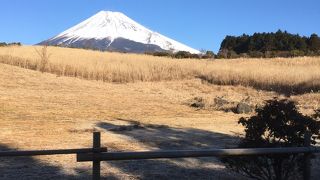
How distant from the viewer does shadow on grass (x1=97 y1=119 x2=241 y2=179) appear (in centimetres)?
1002

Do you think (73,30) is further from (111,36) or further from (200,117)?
(200,117)

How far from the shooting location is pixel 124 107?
77.9ft

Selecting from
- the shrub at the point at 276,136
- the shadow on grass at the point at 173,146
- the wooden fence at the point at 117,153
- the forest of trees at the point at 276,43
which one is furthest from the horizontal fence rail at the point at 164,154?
the forest of trees at the point at 276,43

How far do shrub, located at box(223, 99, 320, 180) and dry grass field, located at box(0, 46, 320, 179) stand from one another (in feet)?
5.44

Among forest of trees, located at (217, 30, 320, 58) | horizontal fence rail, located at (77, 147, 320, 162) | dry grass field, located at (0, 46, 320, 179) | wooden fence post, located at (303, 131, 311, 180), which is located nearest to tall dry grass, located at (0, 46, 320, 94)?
dry grass field, located at (0, 46, 320, 179)

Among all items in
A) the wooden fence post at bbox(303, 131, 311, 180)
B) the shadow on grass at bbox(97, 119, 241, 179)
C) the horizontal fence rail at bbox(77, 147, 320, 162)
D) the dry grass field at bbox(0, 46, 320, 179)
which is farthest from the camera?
the dry grass field at bbox(0, 46, 320, 179)

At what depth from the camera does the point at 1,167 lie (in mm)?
10250

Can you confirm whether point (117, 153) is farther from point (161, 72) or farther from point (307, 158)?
point (161, 72)

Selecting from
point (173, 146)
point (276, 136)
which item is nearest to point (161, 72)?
point (173, 146)

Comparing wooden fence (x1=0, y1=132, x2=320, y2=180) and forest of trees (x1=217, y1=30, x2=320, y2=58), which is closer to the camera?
wooden fence (x1=0, y1=132, x2=320, y2=180)

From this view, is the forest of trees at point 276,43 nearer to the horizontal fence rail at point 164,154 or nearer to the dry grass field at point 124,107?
the dry grass field at point 124,107

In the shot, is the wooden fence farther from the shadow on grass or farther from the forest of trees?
the forest of trees

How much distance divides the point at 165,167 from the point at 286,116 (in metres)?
3.11

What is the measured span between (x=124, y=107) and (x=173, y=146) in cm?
1054
